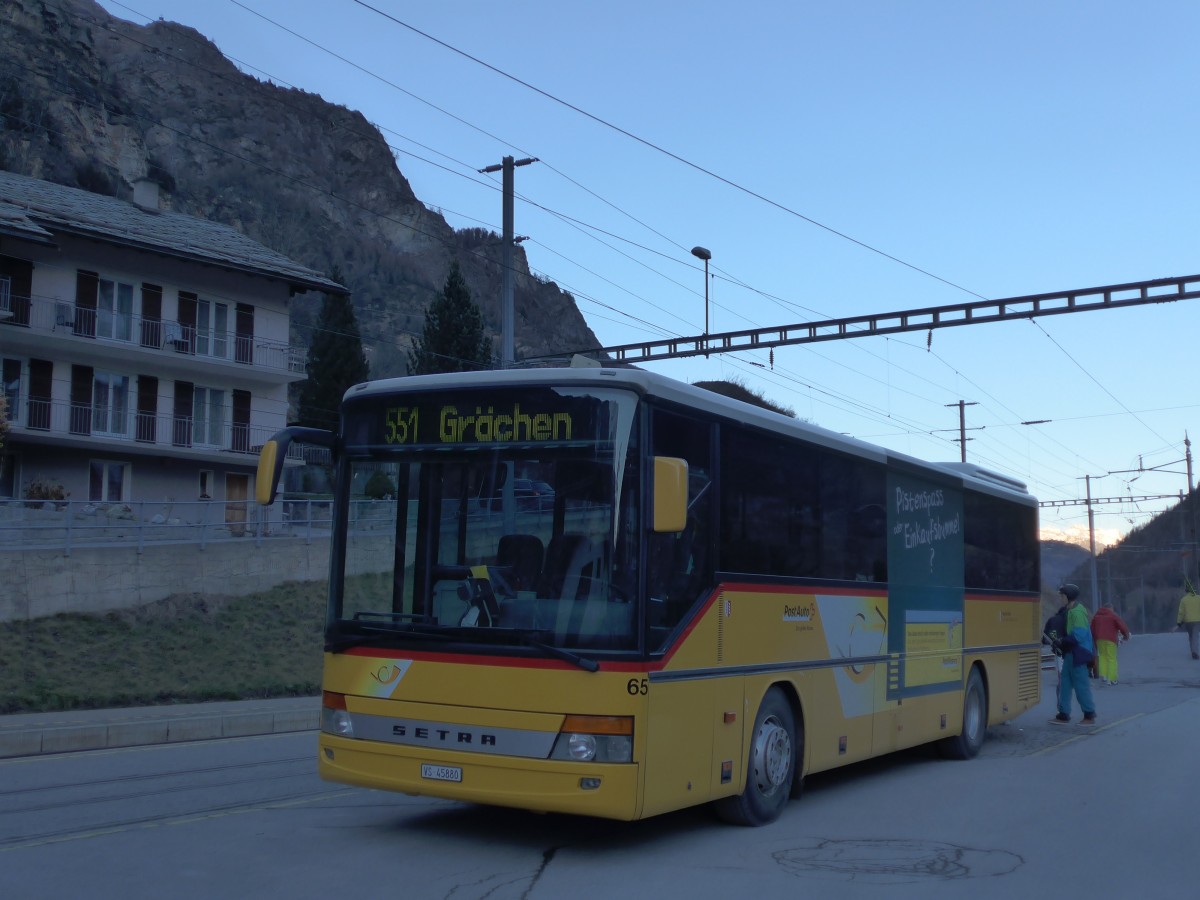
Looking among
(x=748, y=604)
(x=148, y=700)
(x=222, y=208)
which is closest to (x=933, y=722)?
(x=748, y=604)

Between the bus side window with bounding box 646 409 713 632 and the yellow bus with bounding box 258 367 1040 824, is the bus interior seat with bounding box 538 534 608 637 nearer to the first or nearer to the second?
the yellow bus with bounding box 258 367 1040 824

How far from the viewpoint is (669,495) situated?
7.36 m

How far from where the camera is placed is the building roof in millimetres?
39312

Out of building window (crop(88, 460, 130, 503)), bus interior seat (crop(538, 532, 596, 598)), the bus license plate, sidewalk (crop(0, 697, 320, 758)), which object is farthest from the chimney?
bus interior seat (crop(538, 532, 596, 598))

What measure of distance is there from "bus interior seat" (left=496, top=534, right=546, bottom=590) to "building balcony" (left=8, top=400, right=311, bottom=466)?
33969 mm

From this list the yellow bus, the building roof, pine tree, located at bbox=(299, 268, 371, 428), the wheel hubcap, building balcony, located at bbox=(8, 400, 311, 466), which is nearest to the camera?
the yellow bus

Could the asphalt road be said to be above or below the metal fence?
below

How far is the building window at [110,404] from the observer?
137 feet

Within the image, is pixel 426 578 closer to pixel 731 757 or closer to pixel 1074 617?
pixel 731 757

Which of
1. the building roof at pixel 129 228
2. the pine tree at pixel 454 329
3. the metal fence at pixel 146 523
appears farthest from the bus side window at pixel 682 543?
the pine tree at pixel 454 329

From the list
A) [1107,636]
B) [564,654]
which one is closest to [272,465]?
[564,654]

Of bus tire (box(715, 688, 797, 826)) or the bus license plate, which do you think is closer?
the bus license plate

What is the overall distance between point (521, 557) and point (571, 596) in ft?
1.29

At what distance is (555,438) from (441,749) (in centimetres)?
203
